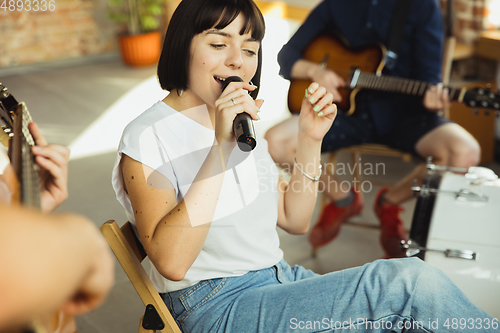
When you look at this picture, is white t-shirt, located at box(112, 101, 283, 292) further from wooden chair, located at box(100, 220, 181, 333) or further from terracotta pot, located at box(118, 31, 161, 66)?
terracotta pot, located at box(118, 31, 161, 66)

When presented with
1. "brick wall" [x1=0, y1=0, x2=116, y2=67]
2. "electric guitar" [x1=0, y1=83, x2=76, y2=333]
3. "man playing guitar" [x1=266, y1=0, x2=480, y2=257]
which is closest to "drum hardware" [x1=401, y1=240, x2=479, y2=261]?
"electric guitar" [x1=0, y1=83, x2=76, y2=333]

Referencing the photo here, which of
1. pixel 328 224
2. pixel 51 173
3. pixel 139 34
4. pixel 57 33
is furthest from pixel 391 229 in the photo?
pixel 57 33

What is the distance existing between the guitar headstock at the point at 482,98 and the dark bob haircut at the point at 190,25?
4.03 feet

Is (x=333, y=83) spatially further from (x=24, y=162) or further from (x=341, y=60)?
(x=24, y=162)

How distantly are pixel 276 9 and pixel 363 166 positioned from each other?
226 centimetres

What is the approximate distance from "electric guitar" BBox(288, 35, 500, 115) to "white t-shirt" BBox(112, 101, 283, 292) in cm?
113

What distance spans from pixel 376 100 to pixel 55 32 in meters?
4.57

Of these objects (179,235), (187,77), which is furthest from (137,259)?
(187,77)

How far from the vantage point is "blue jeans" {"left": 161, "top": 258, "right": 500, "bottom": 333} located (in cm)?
88

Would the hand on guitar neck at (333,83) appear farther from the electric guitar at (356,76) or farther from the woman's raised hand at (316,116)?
the woman's raised hand at (316,116)

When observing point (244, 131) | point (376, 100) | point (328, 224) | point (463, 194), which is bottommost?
point (328, 224)

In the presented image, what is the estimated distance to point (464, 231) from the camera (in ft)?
3.69

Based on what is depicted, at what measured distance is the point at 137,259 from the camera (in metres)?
0.97

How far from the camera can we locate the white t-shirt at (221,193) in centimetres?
101
